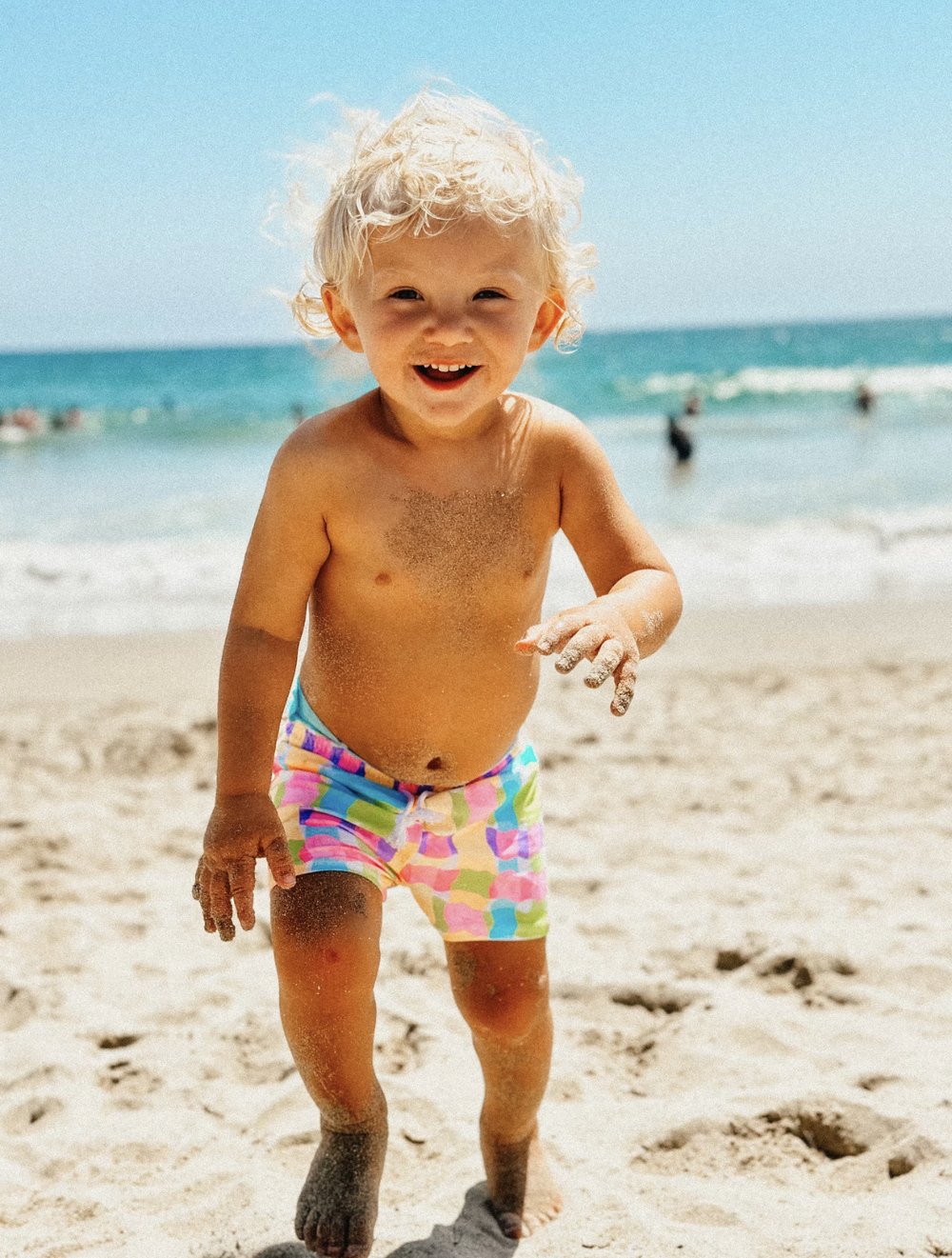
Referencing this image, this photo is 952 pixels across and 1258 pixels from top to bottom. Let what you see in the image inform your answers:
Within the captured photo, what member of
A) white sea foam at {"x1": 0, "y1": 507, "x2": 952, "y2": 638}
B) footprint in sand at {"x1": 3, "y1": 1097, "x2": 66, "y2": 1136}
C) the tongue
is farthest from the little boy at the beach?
white sea foam at {"x1": 0, "y1": 507, "x2": 952, "y2": 638}

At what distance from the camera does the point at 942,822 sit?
4.00 metres

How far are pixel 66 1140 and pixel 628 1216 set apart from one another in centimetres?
107

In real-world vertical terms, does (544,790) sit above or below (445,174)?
below

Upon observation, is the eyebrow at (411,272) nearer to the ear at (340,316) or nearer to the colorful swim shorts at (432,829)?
the ear at (340,316)

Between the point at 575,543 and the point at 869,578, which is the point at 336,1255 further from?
the point at 869,578

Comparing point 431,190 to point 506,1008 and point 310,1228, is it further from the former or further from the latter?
point 310,1228

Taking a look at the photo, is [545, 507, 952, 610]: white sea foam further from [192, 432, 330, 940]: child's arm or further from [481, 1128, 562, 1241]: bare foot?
[192, 432, 330, 940]: child's arm

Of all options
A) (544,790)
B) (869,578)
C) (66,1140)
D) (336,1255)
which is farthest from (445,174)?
(869,578)

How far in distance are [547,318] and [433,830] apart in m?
0.90

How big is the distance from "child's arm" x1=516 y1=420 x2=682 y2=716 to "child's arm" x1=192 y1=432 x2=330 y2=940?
15.0 inches

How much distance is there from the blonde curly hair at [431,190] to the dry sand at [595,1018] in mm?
1507

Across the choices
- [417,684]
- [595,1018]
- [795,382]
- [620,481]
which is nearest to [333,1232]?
[417,684]

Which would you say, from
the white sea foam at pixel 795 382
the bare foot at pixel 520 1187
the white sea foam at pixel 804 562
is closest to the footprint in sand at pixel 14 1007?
the bare foot at pixel 520 1187

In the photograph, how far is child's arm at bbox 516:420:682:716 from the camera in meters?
1.74
